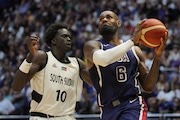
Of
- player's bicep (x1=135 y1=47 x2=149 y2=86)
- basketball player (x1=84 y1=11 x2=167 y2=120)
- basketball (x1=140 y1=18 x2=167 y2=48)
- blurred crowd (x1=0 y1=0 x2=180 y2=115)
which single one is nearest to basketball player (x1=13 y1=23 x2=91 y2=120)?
basketball player (x1=84 y1=11 x2=167 y2=120)

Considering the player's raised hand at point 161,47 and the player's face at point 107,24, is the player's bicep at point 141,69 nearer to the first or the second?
the player's raised hand at point 161,47

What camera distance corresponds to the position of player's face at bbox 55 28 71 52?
6.44 m

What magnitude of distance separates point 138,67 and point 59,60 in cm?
124

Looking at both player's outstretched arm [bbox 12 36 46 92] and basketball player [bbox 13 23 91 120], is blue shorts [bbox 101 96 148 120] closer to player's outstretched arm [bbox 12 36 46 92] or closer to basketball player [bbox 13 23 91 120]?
basketball player [bbox 13 23 91 120]

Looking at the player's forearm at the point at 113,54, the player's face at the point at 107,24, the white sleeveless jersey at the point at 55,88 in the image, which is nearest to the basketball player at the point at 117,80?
the player's face at the point at 107,24

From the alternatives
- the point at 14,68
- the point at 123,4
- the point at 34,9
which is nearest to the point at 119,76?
the point at 14,68

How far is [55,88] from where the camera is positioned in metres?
6.18

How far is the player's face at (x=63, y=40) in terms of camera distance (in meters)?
6.44

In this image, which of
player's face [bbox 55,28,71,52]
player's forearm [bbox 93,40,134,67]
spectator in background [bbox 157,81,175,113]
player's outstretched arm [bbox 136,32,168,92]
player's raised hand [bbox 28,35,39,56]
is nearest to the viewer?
player's forearm [bbox 93,40,134,67]

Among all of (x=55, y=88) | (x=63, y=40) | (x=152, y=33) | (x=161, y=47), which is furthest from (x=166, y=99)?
(x=152, y=33)

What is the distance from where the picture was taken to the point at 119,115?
5449 mm

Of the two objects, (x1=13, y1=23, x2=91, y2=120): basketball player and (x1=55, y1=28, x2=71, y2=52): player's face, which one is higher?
(x1=55, y1=28, x2=71, y2=52): player's face

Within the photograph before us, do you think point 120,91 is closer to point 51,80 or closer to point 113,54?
point 113,54

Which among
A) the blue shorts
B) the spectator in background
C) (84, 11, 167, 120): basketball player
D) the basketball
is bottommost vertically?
the spectator in background
